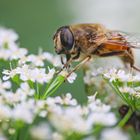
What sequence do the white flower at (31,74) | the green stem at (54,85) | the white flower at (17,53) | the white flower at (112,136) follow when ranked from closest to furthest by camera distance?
1. the white flower at (112,136)
2. the green stem at (54,85)
3. the white flower at (31,74)
4. the white flower at (17,53)

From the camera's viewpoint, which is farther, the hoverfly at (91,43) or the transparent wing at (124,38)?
the transparent wing at (124,38)

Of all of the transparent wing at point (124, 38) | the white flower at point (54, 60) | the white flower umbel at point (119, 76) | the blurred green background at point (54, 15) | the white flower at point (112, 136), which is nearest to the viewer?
the white flower at point (112, 136)

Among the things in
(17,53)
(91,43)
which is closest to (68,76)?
(17,53)

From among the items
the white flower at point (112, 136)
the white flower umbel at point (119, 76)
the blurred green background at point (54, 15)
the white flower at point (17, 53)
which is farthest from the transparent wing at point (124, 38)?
the blurred green background at point (54, 15)

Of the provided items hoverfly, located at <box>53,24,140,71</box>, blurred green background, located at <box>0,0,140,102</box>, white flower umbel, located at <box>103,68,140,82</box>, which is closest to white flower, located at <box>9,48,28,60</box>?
hoverfly, located at <box>53,24,140,71</box>

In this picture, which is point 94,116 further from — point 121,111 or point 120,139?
point 121,111

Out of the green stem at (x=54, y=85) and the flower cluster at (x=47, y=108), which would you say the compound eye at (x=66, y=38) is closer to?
the flower cluster at (x=47, y=108)

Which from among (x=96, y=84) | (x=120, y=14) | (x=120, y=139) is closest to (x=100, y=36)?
(x=96, y=84)
